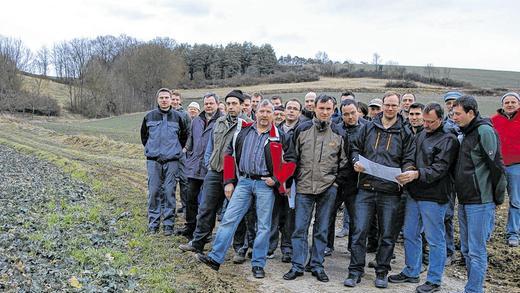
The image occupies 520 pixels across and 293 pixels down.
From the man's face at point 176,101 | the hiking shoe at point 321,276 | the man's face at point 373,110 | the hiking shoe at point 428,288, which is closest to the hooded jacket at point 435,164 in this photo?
the hiking shoe at point 428,288

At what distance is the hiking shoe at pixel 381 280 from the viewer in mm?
6301

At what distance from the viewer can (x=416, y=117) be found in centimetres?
695

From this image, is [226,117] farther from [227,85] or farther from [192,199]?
[227,85]

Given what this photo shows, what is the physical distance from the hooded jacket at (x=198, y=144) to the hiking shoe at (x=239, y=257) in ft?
5.05

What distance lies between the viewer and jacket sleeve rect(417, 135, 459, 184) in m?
5.95

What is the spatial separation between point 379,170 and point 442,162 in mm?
786

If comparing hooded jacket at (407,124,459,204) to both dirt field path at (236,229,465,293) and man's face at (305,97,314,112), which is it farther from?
man's face at (305,97,314,112)

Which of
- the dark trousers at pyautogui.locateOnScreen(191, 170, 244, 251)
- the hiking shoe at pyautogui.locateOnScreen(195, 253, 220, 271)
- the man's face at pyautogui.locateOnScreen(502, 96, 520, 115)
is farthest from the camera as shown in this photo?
the man's face at pyautogui.locateOnScreen(502, 96, 520, 115)

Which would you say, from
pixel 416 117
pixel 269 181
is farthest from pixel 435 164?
pixel 269 181

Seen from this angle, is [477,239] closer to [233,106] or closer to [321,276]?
[321,276]

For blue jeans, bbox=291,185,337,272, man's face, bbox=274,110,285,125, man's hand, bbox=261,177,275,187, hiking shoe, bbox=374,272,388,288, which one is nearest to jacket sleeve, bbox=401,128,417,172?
blue jeans, bbox=291,185,337,272

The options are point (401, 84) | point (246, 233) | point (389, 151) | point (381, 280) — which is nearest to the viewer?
point (389, 151)

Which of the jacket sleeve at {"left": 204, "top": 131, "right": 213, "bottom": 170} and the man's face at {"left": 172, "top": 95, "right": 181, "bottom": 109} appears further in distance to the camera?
the man's face at {"left": 172, "top": 95, "right": 181, "bottom": 109}

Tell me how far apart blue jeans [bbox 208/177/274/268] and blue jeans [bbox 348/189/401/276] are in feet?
4.00
